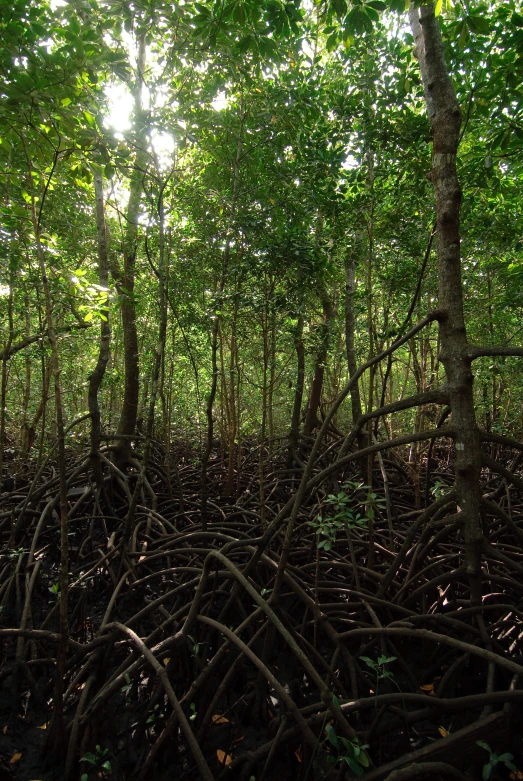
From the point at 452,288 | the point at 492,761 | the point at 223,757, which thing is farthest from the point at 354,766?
the point at 452,288

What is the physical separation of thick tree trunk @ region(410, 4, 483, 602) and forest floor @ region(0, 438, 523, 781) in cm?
15

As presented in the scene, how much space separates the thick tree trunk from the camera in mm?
2033

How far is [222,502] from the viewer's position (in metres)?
5.37

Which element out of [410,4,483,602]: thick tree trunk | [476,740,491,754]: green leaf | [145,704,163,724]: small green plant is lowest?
[145,704,163,724]: small green plant

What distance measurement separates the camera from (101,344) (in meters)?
3.76

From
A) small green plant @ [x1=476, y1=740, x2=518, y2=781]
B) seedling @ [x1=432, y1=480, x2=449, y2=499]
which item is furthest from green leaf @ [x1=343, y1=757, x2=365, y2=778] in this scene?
seedling @ [x1=432, y1=480, x2=449, y2=499]

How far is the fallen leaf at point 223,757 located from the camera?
2.27 metres

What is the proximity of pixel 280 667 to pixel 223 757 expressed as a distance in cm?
81

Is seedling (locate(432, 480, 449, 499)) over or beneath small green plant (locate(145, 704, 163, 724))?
over

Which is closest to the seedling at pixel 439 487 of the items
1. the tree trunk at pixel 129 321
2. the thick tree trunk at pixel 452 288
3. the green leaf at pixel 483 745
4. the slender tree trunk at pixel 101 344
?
the thick tree trunk at pixel 452 288

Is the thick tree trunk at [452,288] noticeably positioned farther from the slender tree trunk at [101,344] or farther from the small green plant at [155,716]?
the slender tree trunk at [101,344]

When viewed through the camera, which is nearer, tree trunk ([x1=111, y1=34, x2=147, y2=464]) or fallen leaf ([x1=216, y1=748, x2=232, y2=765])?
fallen leaf ([x1=216, y1=748, x2=232, y2=765])

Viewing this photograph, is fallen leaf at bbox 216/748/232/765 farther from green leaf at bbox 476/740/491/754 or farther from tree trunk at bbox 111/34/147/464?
tree trunk at bbox 111/34/147/464

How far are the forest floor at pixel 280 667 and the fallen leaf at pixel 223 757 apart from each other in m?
0.01
